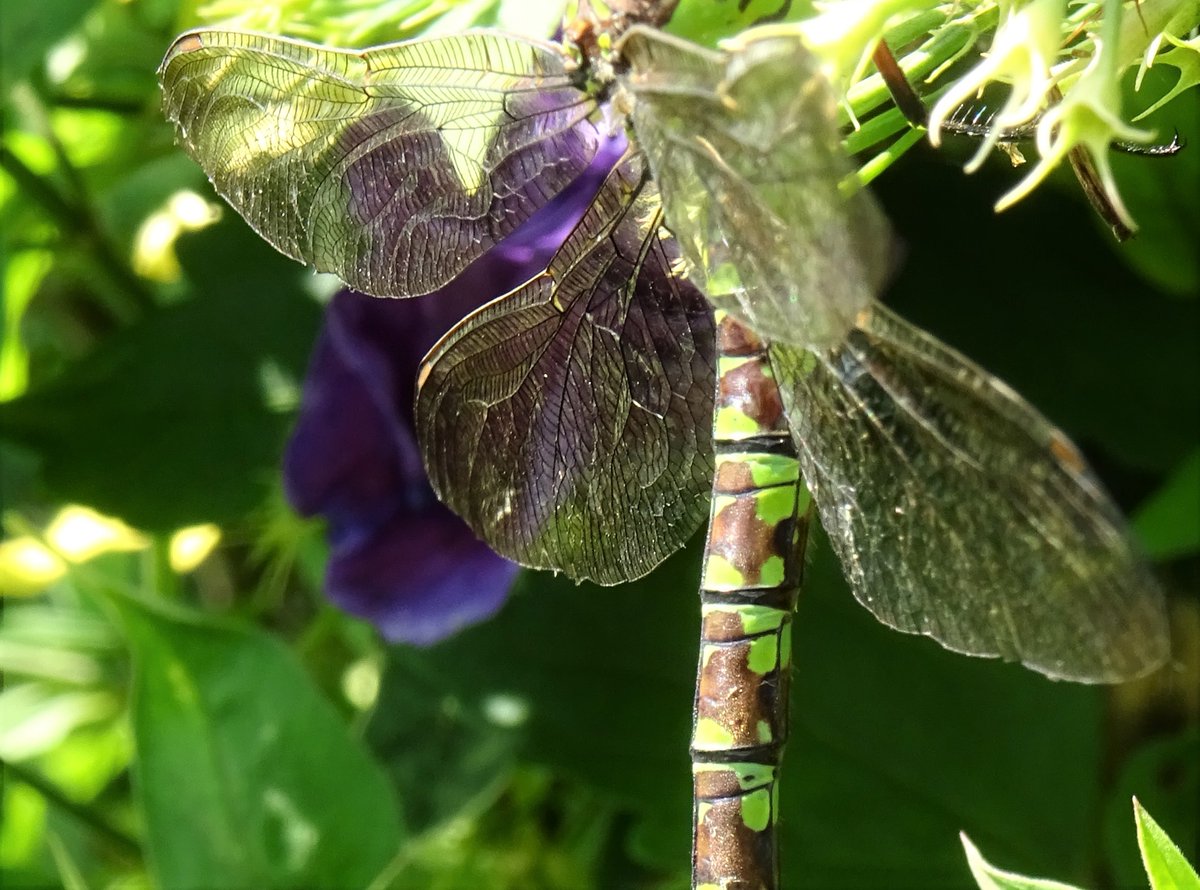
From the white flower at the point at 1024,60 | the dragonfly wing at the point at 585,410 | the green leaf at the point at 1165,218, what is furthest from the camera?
the green leaf at the point at 1165,218

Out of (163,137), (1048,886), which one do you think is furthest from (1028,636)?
(163,137)

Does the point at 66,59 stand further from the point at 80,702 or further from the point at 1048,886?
the point at 1048,886

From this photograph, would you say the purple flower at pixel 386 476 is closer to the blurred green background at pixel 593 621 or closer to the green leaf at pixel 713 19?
the blurred green background at pixel 593 621

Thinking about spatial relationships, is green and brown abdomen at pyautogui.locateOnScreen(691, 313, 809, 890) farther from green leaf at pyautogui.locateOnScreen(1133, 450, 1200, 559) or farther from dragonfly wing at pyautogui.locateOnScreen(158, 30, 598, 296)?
green leaf at pyautogui.locateOnScreen(1133, 450, 1200, 559)

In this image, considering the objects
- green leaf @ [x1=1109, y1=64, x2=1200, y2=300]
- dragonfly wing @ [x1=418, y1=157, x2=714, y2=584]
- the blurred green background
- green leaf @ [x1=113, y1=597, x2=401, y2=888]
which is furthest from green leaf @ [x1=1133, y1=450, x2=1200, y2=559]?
green leaf @ [x1=113, y1=597, x2=401, y2=888]

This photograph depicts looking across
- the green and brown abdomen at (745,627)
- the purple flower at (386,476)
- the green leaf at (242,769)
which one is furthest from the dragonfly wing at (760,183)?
the green leaf at (242,769)

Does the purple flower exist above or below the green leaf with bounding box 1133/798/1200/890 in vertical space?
above
